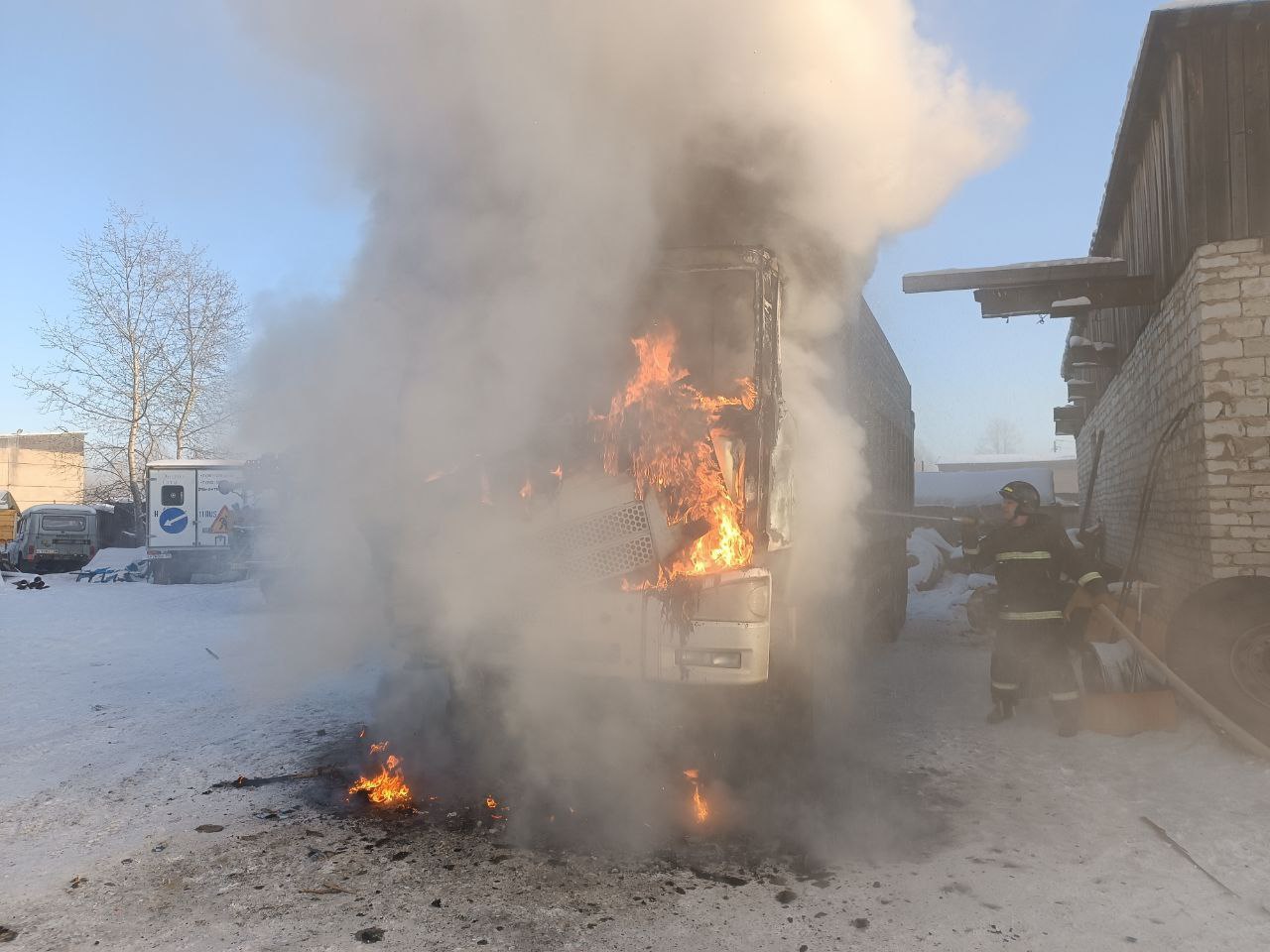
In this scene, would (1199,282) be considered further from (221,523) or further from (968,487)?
(221,523)

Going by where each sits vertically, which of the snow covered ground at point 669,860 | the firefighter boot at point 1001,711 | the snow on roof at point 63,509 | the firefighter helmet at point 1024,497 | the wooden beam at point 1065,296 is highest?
the wooden beam at point 1065,296

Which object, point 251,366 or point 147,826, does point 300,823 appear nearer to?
point 147,826

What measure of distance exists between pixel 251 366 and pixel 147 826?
12.8 feet

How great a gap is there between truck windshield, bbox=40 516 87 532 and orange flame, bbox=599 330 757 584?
85.4 ft

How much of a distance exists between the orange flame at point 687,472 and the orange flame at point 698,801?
1.17 meters

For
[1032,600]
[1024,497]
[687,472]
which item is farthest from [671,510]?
[1024,497]

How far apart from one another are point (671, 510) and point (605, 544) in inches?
16.1

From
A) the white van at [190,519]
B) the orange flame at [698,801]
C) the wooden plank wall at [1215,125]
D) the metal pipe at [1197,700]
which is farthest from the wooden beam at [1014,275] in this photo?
the white van at [190,519]

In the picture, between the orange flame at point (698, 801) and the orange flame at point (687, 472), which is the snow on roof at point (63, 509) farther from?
the orange flame at point (698, 801)

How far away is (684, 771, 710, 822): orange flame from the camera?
402 cm

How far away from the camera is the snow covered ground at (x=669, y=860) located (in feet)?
9.55

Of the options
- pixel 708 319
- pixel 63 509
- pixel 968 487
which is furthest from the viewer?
pixel 63 509

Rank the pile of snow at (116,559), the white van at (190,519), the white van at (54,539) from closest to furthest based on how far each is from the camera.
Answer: the white van at (190,519) < the pile of snow at (116,559) < the white van at (54,539)

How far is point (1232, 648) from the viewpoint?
16.2 ft
